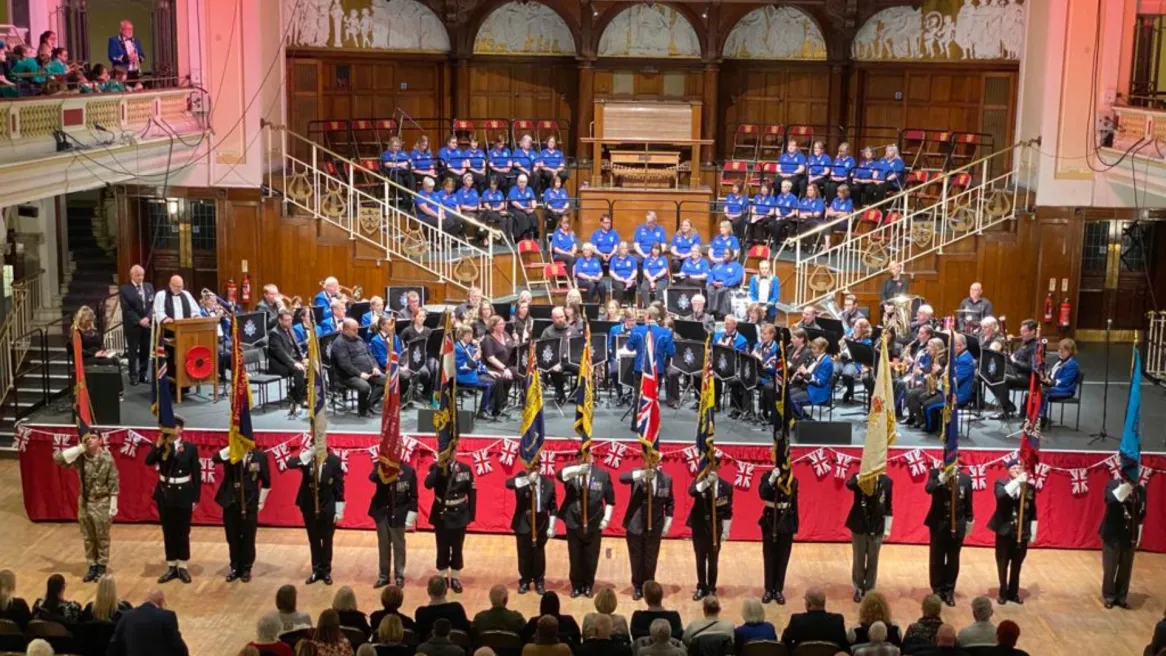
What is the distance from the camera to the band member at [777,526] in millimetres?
15117

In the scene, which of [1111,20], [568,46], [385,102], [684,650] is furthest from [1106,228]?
[684,650]

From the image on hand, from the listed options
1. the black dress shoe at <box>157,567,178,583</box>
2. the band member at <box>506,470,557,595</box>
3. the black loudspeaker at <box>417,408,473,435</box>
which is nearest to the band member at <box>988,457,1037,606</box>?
the band member at <box>506,470,557,595</box>

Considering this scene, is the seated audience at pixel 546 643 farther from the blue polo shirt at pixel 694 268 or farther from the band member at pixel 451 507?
the blue polo shirt at pixel 694 268

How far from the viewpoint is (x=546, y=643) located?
37.0 feet

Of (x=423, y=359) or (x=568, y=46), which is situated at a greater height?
(x=568, y=46)

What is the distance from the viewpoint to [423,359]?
62.5 ft

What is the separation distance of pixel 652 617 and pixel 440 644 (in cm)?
199

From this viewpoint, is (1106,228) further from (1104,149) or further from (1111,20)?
(1111,20)

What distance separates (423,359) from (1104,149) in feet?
39.4

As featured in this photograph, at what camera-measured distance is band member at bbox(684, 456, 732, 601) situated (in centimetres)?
1503

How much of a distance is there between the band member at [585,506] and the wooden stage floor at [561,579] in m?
0.61

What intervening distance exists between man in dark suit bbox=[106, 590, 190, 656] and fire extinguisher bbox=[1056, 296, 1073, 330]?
17.1m

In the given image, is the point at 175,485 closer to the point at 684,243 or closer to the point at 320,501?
the point at 320,501

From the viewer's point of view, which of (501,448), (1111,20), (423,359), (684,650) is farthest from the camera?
(1111,20)
